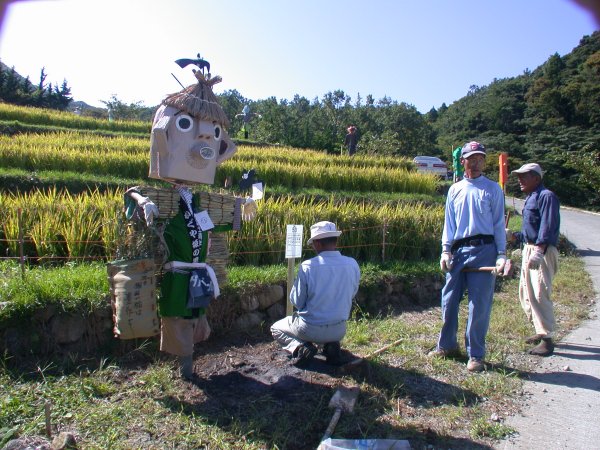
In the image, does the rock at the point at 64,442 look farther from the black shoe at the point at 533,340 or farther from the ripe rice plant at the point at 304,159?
the ripe rice plant at the point at 304,159

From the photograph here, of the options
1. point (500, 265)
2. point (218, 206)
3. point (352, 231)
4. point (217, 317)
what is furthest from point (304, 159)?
point (500, 265)

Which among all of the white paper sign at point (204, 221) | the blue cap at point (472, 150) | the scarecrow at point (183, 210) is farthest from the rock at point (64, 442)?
the blue cap at point (472, 150)

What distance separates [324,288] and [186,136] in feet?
4.58

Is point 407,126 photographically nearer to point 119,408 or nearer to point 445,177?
point 445,177

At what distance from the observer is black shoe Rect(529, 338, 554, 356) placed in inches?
177

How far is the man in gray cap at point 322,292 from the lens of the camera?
11.7 feet

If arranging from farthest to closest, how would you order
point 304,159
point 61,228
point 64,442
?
point 304,159 < point 61,228 < point 64,442

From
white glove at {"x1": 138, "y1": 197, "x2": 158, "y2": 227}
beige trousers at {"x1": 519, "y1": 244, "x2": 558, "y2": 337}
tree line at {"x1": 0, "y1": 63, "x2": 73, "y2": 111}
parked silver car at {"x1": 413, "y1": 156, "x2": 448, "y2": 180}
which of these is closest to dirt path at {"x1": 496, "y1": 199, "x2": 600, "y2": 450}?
beige trousers at {"x1": 519, "y1": 244, "x2": 558, "y2": 337}

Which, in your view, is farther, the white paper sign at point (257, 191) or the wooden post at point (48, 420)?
the white paper sign at point (257, 191)

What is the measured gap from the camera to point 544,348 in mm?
4488

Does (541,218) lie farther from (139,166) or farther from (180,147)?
(139,166)

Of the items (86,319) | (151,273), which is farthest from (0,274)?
(151,273)

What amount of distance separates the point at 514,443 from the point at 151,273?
2414 millimetres

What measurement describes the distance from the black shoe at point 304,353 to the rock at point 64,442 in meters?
1.55
